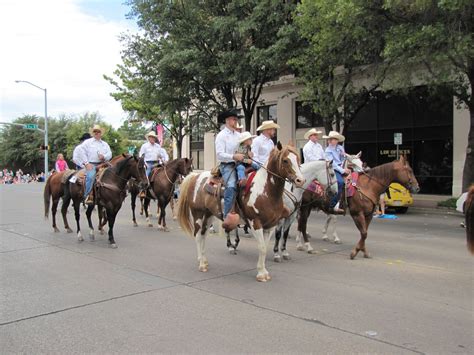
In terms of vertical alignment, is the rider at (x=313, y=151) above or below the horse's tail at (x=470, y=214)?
above

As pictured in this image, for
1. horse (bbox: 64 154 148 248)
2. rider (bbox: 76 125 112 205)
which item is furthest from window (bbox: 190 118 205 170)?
horse (bbox: 64 154 148 248)

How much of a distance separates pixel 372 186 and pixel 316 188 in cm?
116

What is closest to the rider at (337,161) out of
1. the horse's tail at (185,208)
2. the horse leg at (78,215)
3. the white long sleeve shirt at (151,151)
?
the horse's tail at (185,208)

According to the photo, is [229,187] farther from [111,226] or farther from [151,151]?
[151,151]

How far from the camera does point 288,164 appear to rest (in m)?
6.80

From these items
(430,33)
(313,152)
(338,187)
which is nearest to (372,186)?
(338,187)

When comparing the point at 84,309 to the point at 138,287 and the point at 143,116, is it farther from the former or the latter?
the point at 143,116

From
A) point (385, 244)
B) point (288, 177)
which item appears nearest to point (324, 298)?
point (288, 177)

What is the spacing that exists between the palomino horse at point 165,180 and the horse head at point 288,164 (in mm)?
6330

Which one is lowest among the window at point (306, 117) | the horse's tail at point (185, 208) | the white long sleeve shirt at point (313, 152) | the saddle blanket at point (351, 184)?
the horse's tail at point (185, 208)

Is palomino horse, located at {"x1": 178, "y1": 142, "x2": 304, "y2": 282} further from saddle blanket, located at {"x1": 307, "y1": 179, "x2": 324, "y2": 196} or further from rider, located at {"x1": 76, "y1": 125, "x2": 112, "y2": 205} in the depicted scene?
rider, located at {"x1": 76, "y1": 125, "x2": 112, "y2": 205}

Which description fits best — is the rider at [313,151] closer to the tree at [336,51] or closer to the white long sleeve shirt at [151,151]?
the tree at [336,51]

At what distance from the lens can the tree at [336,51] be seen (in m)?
13.6

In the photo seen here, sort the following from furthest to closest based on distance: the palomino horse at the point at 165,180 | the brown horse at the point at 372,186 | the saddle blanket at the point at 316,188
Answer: the palomino horse at the point at 165,180 < the saddle blanket at the point at 316,188 < the brown horse at the point at 372,186
